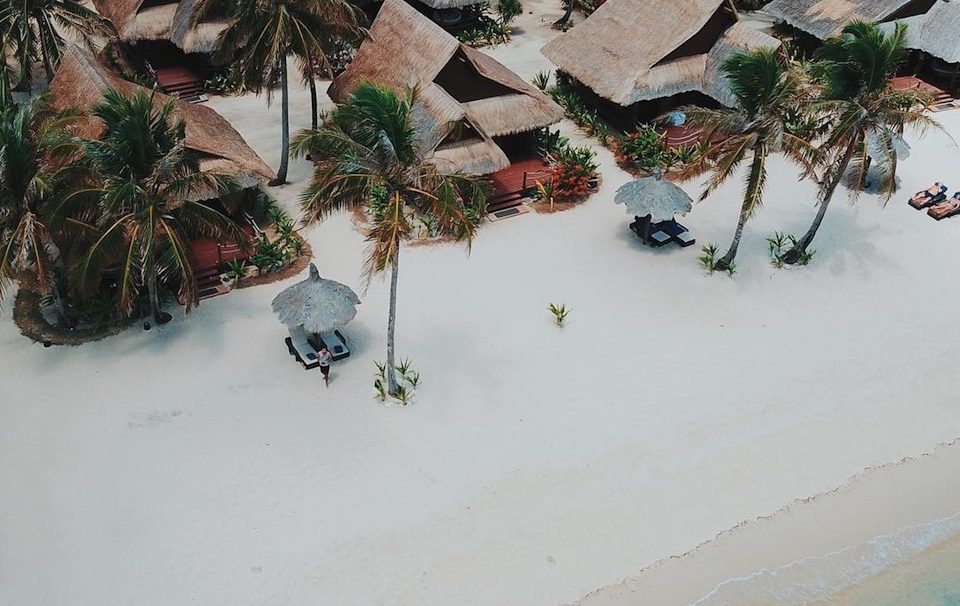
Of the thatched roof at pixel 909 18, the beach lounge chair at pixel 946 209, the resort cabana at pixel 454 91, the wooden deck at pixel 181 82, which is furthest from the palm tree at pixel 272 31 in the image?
the thatched roof at pixel 909 18

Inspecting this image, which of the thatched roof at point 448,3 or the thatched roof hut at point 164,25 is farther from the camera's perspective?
the thatched roof at point 448,3

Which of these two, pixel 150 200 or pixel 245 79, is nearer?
pixel 150 200

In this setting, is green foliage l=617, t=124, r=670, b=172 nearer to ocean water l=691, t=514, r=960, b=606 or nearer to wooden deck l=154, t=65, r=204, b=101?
ocean water l=691, t=514, r=960, b=606

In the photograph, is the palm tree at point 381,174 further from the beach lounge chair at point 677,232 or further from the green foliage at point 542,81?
the green foliage at point 542,81

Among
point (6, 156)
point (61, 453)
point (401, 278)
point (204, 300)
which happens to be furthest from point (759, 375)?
point (6, 156)

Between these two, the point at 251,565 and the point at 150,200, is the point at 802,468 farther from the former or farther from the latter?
the point at 150,200

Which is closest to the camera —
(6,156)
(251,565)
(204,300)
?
(251,565)

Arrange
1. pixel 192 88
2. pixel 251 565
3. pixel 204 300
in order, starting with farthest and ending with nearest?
pixel 192 88 < pixel 204 300 < pixel 251 565

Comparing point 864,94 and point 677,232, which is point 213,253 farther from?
point 864,94
